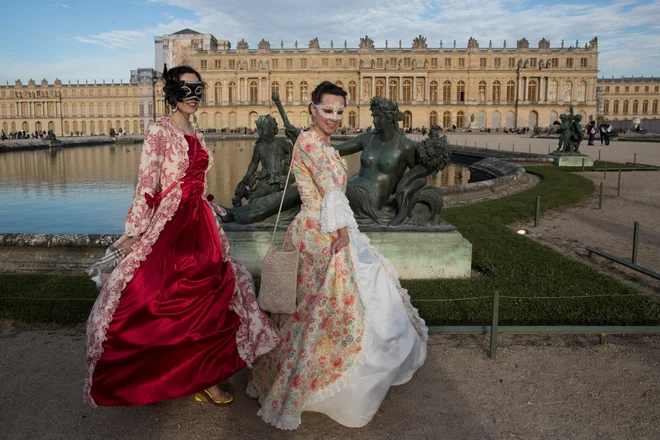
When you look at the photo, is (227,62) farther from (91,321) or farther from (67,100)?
(91,321)

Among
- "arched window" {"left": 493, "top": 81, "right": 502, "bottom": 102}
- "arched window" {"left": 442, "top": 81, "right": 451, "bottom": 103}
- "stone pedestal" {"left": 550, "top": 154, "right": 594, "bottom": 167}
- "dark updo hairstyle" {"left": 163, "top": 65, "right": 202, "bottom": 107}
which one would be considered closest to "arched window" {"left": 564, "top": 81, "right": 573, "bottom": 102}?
"arched window" {"left": 493, "top": 81, "right": 502, "bottom": 102}

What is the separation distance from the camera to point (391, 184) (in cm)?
516

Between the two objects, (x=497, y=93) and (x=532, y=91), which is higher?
(x=532, y=91)

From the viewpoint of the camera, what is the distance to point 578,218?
857 cm

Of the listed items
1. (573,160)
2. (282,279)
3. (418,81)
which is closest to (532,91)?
(418,81)

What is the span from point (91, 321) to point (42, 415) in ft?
2.31

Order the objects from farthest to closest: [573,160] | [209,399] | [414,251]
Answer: [573,160]
[414,251]
[209,399]

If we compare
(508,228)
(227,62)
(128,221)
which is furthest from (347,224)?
(227,62)

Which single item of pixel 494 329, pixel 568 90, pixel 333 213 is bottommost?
pixel 494 329

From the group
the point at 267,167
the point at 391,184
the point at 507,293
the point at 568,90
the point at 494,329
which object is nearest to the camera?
the point at 494,329

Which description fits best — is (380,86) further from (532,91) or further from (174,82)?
(174,82)

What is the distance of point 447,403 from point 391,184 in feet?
8.77

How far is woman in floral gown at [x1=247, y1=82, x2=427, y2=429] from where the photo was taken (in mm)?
2486

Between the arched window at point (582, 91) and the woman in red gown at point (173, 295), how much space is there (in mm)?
71049
